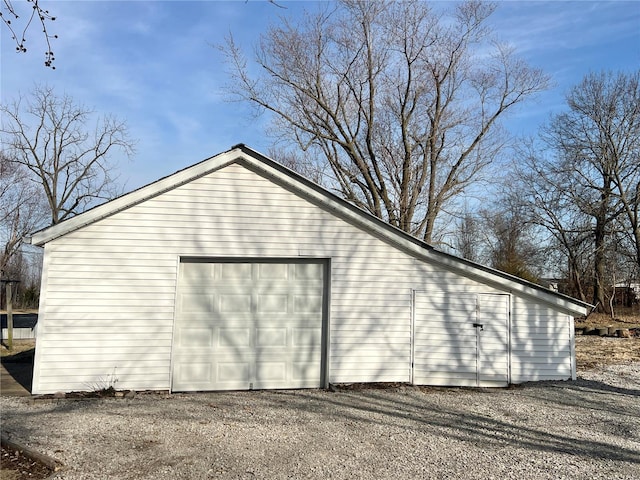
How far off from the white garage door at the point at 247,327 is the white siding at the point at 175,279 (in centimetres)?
28

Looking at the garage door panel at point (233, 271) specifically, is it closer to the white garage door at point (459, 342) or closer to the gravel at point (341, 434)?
the gravel at point (341, 434)

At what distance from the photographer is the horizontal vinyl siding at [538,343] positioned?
367 inches

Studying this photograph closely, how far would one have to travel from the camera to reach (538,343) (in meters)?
9.38

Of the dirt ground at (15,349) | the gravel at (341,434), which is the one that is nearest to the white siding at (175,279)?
the gravel at (341,434)

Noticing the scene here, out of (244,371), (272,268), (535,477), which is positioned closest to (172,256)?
(272,268)

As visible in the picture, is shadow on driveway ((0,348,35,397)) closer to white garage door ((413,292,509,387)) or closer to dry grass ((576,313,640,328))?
white garage door ((413,292,509,387))

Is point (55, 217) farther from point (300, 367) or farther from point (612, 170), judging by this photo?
point (612, 170)

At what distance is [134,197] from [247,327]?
3.01 m

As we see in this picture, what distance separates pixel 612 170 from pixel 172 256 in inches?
1143

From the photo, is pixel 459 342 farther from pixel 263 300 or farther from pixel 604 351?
pixel 604 351

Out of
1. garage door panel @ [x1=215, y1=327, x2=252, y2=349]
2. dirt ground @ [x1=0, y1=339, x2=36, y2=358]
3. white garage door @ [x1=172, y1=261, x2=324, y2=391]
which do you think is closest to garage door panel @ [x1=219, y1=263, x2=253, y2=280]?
white garage door @ [x1=172, y1=261, x2=324, y2=391]

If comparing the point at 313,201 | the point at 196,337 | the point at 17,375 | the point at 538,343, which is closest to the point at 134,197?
the point at 196,337

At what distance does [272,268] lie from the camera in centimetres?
877

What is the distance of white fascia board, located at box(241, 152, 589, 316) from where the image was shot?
28.6 ft
